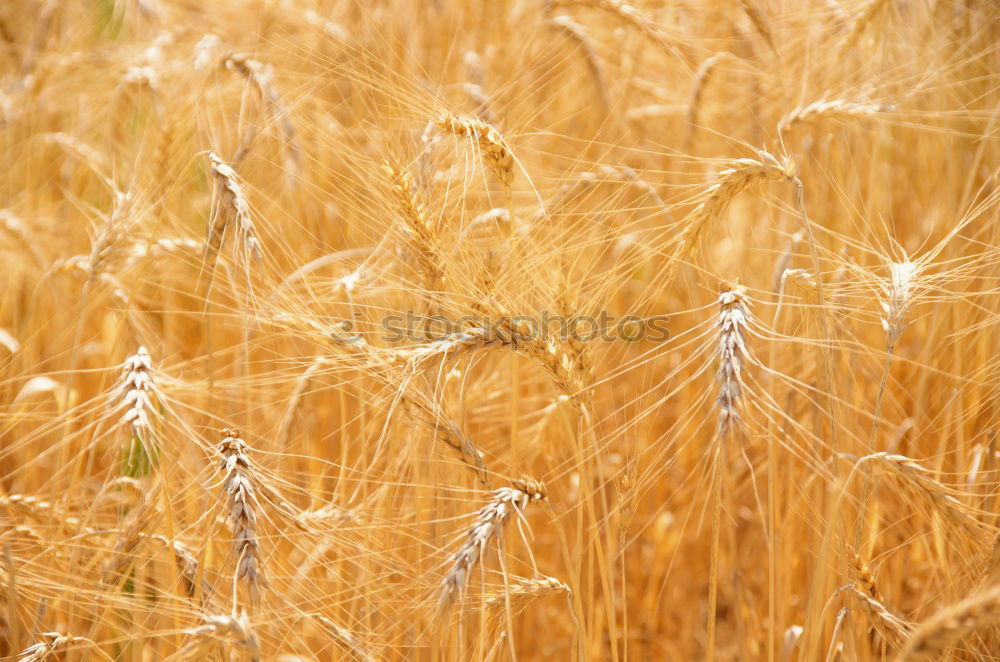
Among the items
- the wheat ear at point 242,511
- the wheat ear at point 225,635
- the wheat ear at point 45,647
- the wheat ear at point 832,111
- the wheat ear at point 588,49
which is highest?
the wheat ear at point 588,49

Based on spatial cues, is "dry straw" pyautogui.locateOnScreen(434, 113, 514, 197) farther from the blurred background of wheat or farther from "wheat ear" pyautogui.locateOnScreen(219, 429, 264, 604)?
"wheat ear" pyautogui.locateOnScreen(219, 429, 264, 604)

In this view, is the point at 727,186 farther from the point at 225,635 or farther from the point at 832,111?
the point at 225,635

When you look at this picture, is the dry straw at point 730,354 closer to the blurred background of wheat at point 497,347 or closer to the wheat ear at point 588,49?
the blurred background of wheat at point 497,347

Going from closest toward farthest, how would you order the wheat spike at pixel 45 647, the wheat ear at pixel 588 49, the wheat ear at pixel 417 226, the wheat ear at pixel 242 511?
the wheat ear at pixel 242 511, the wheat spike at pixel 45 647, the wheat ear at pixel 417 226, the wheat ear at pixel 588 49

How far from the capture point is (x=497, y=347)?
111 cm

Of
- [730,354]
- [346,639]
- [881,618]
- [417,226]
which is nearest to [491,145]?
[417,226]

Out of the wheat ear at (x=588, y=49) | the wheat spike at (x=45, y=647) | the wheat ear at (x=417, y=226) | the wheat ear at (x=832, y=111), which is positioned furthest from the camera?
the wheat ear at (x=588, y=49)

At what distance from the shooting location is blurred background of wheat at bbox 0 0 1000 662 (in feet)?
3.58

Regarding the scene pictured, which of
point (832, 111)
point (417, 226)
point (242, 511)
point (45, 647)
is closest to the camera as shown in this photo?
point (242, 511)

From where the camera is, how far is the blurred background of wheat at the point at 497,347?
1.09 meters

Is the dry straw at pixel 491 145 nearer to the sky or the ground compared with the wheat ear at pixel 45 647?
nearer to the sky

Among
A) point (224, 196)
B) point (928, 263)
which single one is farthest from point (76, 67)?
point (928, 263)

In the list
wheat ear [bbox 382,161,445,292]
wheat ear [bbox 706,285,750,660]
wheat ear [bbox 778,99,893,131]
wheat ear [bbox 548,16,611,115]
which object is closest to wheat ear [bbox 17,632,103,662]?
wheat ear [bbox 382,161,445,292]

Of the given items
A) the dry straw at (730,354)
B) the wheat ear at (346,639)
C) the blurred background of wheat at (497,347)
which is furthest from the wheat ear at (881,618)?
the wheat ear at (346,639)
